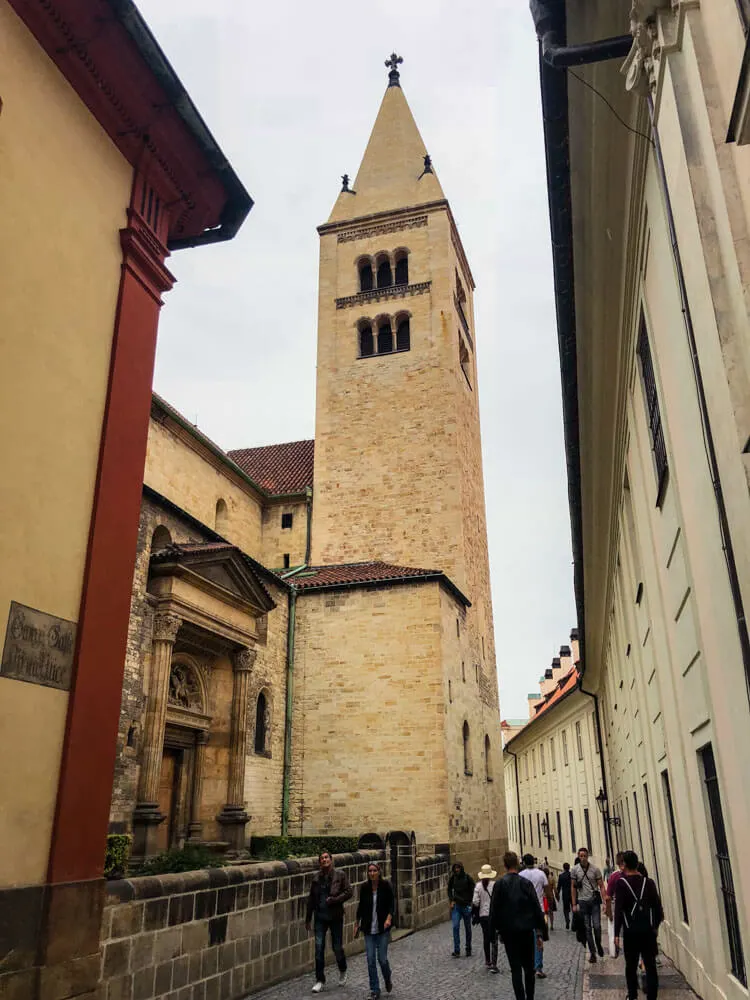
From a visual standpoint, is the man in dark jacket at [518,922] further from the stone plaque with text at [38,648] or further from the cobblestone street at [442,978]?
the stone plaque with text at [38,648]

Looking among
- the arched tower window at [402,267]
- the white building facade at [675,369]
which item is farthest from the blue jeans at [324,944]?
the arched tower window at [402,267]

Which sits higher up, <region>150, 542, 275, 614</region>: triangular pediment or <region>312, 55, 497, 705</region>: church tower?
<region>312, 55, 497, 705</region>: church tower

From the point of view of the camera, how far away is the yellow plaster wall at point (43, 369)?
202 inches

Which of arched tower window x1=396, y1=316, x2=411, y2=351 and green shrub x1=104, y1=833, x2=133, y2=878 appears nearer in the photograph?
green shrub x1=104, y1=833, x2=133, y2=878

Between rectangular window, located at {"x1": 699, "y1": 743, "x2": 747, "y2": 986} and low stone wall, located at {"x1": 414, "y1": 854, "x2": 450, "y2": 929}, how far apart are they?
11731 millimetres

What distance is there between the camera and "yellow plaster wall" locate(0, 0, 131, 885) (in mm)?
5125

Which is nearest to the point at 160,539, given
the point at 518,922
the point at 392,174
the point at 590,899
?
the point at 590,899

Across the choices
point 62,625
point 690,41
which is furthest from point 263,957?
point 690,41

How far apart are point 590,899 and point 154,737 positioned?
8.50m

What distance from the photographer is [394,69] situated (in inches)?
1671

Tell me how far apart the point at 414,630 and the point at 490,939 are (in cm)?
1187

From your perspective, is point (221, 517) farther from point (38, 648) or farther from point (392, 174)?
point (38, 648)

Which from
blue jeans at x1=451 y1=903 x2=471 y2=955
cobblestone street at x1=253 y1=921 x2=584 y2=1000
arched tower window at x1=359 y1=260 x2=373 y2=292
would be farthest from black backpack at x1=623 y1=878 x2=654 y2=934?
arched tower window at x1=359 y1=260 x2=373 y2=292

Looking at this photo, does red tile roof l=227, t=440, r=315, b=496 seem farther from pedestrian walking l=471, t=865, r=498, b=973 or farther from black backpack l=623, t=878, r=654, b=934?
black backpack l=623, t=878, r=654, b=934
